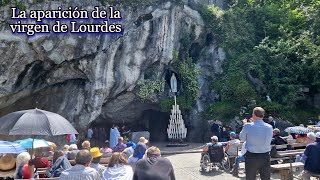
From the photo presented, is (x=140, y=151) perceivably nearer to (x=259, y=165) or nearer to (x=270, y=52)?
(x=259, y=165)

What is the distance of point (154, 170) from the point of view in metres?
3.93

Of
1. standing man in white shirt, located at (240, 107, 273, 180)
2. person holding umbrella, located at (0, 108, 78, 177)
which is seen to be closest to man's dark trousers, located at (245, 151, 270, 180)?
standing man in white shirt, located at (240, 107, 273, 180)

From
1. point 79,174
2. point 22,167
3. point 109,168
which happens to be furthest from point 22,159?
point 79,174

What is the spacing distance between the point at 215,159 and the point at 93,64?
382 inches

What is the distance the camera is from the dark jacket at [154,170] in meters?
3.88

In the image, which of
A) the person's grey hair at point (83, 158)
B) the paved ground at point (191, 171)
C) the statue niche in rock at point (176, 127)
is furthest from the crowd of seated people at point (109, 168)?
the statue niche in rock at point (176, 127)

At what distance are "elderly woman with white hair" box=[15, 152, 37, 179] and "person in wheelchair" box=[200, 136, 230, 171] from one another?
5538mm

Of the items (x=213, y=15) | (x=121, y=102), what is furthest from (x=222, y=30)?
(x=121, y=102)

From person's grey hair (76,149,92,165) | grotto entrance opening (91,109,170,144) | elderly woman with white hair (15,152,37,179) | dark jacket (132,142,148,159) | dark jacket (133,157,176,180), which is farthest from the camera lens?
grotto entrance opening (91,109,170,144)

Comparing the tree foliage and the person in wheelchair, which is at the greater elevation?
the tree foliage

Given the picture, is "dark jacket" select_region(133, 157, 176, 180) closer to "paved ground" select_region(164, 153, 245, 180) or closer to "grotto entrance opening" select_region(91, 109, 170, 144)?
"paved ground" select_region(164, 153, 245, 180)

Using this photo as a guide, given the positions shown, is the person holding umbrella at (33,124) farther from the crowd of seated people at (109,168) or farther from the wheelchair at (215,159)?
the wheelchair at (215,159)

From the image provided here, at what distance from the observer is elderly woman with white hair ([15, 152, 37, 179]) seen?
5695 millimetres

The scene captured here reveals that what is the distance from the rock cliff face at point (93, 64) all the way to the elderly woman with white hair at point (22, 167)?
Answer: 1066cm
